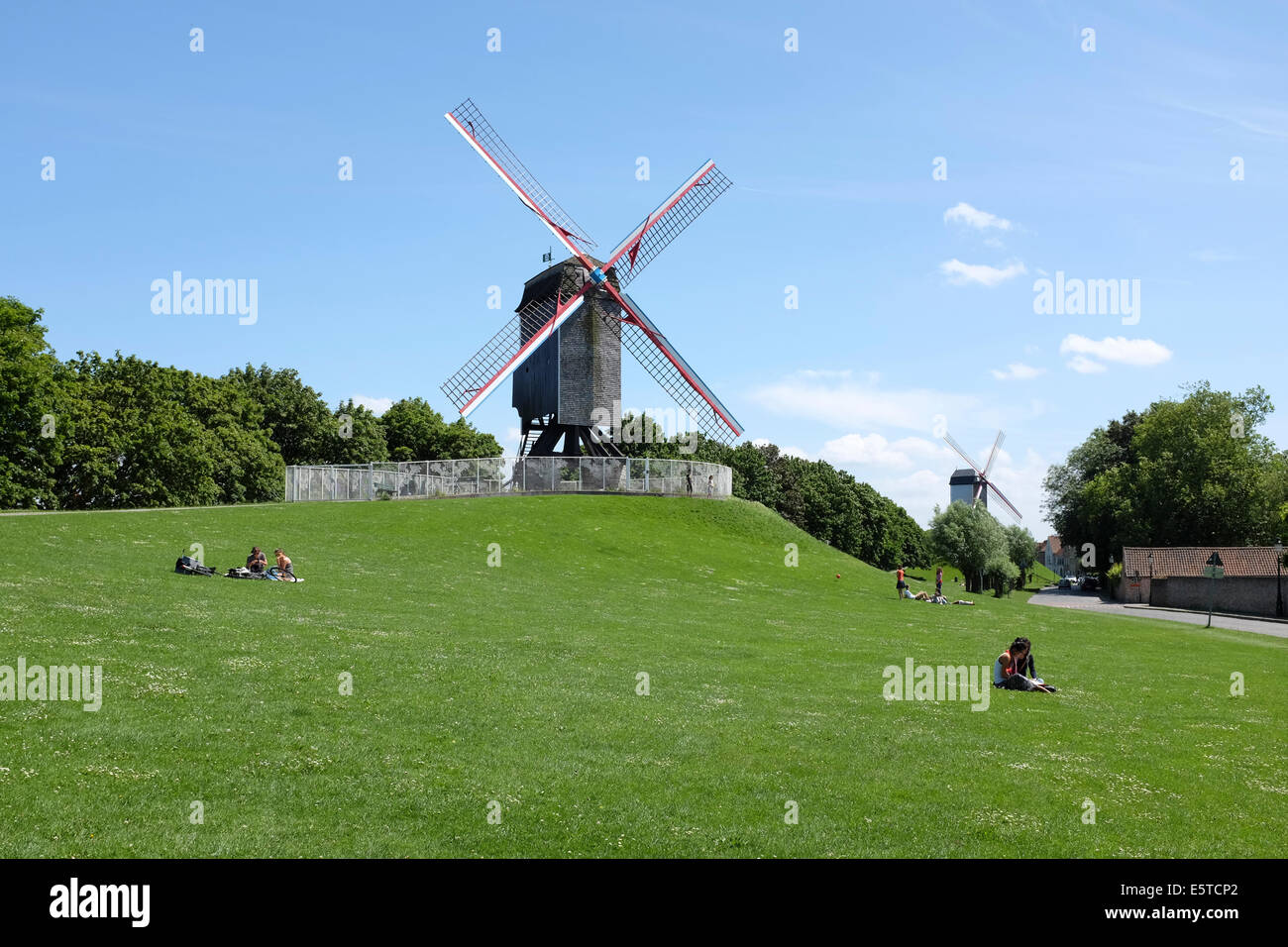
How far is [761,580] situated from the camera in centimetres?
4669

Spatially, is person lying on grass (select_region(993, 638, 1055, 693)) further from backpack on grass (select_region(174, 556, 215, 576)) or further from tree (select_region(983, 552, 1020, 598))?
tree (select_region(983, 552, 1020, 598))

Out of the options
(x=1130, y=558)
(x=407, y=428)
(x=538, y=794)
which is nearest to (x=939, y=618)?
(x=538, y=794)

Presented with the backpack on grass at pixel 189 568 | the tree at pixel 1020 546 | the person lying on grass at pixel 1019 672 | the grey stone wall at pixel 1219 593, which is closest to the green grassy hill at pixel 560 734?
the person lying on grass at pixel 1019 672

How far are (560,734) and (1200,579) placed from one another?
77018 mm

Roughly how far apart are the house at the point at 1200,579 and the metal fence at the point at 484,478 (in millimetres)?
39086

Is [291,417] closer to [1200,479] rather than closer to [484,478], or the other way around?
[484,478]

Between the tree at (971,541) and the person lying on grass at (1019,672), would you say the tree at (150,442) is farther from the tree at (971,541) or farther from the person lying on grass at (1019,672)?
the tree at (971,541)

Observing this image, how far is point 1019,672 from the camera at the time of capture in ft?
71.4

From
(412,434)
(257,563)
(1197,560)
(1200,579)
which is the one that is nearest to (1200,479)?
(1197,560)

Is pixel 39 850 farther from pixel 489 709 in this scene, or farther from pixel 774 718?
pixel 774 718

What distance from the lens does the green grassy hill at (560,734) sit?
35.9 ft

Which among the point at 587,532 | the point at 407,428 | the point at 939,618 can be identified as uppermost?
the point at 407,428

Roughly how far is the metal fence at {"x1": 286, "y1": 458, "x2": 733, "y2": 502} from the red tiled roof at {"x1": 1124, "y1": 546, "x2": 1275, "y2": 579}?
45.7 metres
